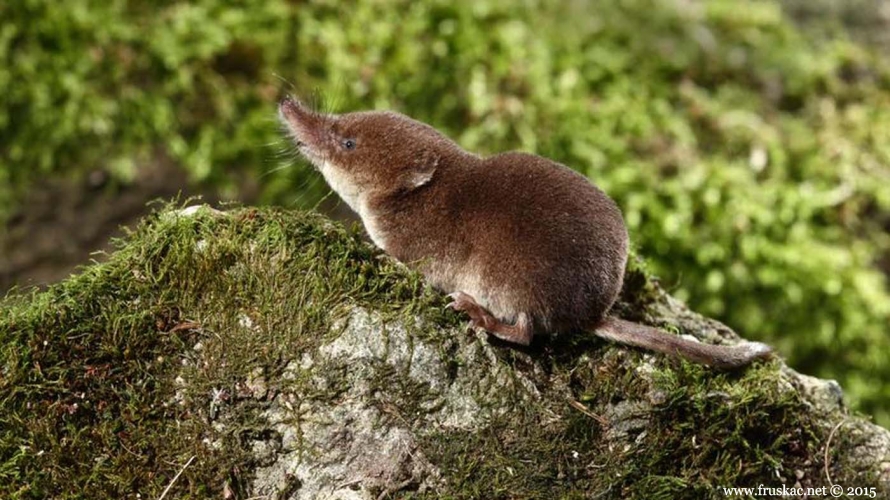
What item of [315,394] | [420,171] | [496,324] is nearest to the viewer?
[315,394]

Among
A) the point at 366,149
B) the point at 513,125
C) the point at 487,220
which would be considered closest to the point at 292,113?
the point at 366,149

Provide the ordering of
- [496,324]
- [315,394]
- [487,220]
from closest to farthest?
[315,394] < [496,324] < [487,220]

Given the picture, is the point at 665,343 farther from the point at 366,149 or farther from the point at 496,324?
the point at 366,149

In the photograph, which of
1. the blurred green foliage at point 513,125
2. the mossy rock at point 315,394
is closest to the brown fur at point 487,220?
the mossy rock at point 315,394

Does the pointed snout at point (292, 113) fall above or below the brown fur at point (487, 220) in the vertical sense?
above

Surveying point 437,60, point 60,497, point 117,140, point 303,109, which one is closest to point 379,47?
point 437,60

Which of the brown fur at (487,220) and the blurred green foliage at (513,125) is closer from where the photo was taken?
the brown fur at (487,220)

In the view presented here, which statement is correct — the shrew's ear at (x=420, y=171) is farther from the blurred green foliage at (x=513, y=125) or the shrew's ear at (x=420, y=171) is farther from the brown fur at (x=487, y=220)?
the blurred green foliage at (x=513, y=125)

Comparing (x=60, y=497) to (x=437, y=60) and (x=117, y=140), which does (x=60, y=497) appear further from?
(x=437, y=60)
